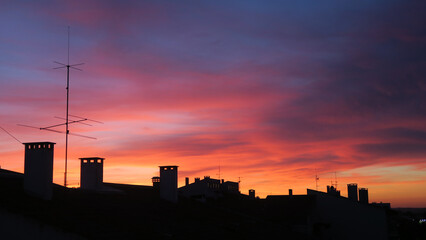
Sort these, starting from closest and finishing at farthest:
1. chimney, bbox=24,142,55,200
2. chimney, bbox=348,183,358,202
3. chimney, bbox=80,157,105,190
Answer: chimney, bbox=24,142,55,200 < chimney, bbox=80,157,105,190 < chimney, bbox=348,183,358,202

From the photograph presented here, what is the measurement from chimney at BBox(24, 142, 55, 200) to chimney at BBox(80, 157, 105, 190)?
6872 millimetres

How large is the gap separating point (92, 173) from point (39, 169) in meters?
7.26

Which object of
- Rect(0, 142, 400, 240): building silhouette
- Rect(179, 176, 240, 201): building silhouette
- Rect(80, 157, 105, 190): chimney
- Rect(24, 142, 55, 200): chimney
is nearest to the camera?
Rect(0, 142, 400, 240): building silhouette

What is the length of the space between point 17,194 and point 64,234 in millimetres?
4713

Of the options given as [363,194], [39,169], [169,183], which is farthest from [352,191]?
[39,169]

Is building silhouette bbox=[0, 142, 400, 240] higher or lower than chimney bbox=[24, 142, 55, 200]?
lower

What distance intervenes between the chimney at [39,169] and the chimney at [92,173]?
6872 millimetres

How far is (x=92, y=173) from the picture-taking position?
1182 inches

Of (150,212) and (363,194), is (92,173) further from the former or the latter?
(363,194)

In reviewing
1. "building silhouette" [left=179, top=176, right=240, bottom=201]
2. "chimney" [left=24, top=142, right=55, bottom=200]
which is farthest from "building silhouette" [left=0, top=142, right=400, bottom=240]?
"building silhouette" [left=179, top=176, right=240, bottom=201]

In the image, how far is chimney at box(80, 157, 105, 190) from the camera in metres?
29.9

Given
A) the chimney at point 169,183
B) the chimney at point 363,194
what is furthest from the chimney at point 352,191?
the chimney at point 169,183

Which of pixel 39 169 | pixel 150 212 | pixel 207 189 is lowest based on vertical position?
pixel 150 212

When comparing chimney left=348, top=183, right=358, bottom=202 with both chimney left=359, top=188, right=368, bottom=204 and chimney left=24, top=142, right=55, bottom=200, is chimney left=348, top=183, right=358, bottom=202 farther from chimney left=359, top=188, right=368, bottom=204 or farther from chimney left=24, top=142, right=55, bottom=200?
chimney left=24, top=142, right=55, bottom=200
